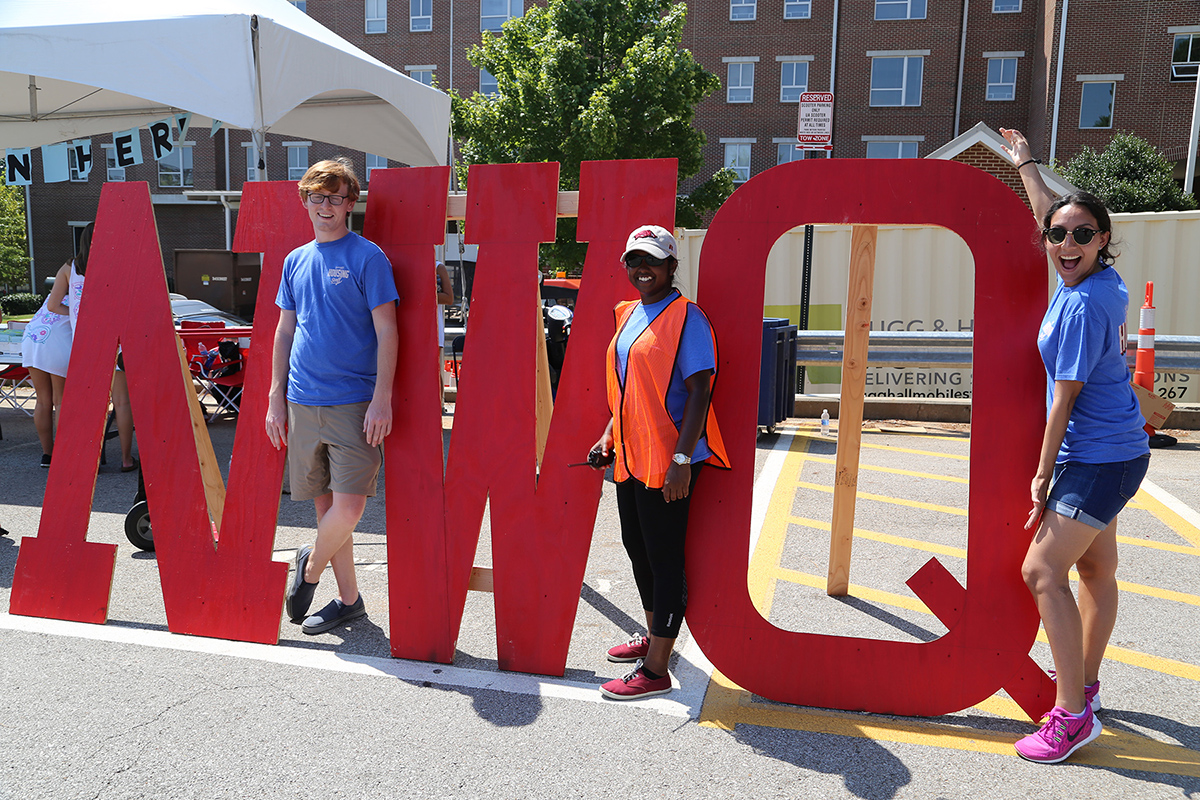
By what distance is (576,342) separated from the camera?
3387 millimetres

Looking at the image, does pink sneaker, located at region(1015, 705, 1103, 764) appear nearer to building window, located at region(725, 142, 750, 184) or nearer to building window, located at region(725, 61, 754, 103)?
building window, located at region(725, 142, 750, 184)

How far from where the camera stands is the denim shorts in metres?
2.64

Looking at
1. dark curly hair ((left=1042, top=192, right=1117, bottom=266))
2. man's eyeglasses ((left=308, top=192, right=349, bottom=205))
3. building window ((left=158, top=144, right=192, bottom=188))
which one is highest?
building window ((left=158, top=144, right=192, bottom=188))

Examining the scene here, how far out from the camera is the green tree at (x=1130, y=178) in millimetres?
22719

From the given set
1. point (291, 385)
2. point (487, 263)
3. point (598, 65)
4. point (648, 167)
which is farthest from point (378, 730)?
point (598, 65)

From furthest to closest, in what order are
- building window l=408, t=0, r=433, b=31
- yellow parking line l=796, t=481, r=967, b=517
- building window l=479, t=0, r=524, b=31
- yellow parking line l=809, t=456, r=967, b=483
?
building window l=408, t=0, r=433, b=31
building window l=479, t=0, r=524, b=31
yellow parking line l=809, t=456, r=967, b=483
yellow parking line l=796, t=481, r=967, b=517

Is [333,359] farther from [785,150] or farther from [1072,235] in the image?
[785,150]

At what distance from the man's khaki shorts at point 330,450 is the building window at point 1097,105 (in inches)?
1373

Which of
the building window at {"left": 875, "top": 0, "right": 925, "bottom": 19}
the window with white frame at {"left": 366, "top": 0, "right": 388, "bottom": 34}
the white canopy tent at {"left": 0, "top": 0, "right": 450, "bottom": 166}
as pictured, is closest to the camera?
the white canopy tent at {"left": 0, "top": 0, "right": 450, "bottom": 166}

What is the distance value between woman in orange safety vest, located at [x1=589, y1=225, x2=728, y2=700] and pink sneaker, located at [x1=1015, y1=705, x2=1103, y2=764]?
1.21m

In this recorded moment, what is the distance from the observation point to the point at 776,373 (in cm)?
820

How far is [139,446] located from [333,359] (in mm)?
1112

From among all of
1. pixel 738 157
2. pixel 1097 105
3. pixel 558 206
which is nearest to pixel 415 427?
pixel 558 206

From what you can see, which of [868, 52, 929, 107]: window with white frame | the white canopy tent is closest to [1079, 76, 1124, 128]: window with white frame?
[868, 52, 929, 107]: window with white frame
